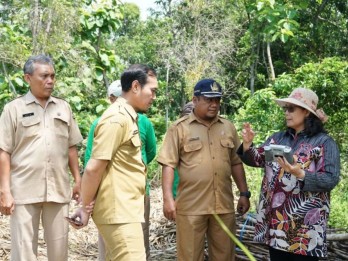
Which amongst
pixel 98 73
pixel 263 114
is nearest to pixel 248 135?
pixel 98 73

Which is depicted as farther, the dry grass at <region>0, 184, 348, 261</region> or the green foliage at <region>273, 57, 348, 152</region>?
the green foliage at <region>273, 57, 348, 152</region>

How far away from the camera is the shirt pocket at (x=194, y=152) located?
372 cm

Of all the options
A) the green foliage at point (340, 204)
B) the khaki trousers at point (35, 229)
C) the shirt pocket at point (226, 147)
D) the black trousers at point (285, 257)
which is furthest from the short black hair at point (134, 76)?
the green foliage at point (340, 204)

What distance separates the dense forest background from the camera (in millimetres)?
6625

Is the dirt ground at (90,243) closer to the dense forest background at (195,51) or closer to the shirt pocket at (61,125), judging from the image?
the dense forest background at (195,51)

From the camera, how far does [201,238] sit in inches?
147

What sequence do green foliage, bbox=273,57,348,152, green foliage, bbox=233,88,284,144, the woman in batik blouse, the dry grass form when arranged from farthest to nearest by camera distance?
1. green foliage, bbox=233,88,284,144
2. green foliage, bbox=273,57,348,152
3. the dry grass
4. the woman in batik blouse

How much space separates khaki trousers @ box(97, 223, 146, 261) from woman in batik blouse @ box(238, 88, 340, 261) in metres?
0.88

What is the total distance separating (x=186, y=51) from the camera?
1916cm

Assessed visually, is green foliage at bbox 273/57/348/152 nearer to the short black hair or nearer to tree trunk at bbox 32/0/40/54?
tree trunk at bbox 32/0/40/54

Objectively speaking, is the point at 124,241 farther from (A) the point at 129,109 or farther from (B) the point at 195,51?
(B) the point at 195,51

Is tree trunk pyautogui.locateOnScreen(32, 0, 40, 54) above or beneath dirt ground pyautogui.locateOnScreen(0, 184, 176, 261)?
above

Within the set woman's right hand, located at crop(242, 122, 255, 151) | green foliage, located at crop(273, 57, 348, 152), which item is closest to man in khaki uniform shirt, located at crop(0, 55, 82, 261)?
woman's right hand, located at crop(242, 122, 255, 151)

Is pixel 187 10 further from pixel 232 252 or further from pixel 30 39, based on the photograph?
pixel 232 252
